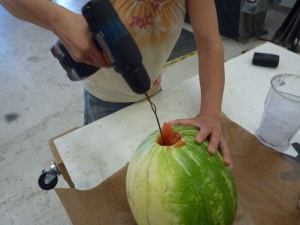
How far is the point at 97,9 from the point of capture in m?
0.64

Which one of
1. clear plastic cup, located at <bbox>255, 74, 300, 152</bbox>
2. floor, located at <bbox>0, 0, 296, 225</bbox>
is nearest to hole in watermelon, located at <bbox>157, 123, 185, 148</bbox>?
clear plastic cup, located at <bbox>255, 74, 300, 152</bbox>

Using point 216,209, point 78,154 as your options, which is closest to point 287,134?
point 216,209

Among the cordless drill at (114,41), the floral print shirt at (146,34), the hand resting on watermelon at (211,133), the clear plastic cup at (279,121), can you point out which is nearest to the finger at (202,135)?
the hand resting on watermelon at (211,133)

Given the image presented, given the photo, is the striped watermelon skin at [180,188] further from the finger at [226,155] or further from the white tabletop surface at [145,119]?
the white tabletop surface at [145,119]

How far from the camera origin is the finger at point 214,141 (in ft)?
2.19

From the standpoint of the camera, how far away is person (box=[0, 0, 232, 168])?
727mm

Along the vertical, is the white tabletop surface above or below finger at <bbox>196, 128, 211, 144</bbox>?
below

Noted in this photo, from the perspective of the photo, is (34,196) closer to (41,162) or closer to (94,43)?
(41,162)

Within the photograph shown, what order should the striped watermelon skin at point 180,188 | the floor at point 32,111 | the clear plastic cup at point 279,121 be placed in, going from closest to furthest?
the striped watermelon skin at point 180,188
the clear plastic cup at point 279,121
the floor at point 32,111

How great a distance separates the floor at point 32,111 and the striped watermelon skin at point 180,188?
1161mm

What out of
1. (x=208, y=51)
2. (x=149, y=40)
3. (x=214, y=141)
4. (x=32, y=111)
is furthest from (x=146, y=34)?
(x=32, y=111)

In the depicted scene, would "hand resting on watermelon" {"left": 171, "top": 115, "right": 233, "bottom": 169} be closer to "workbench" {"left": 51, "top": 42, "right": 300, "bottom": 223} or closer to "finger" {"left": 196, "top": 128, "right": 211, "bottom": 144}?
"finger" {"left": 196, "top": 128, "right": 211, "bottom": 144}

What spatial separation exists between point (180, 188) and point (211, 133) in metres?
0.21

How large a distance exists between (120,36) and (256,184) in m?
0.58
